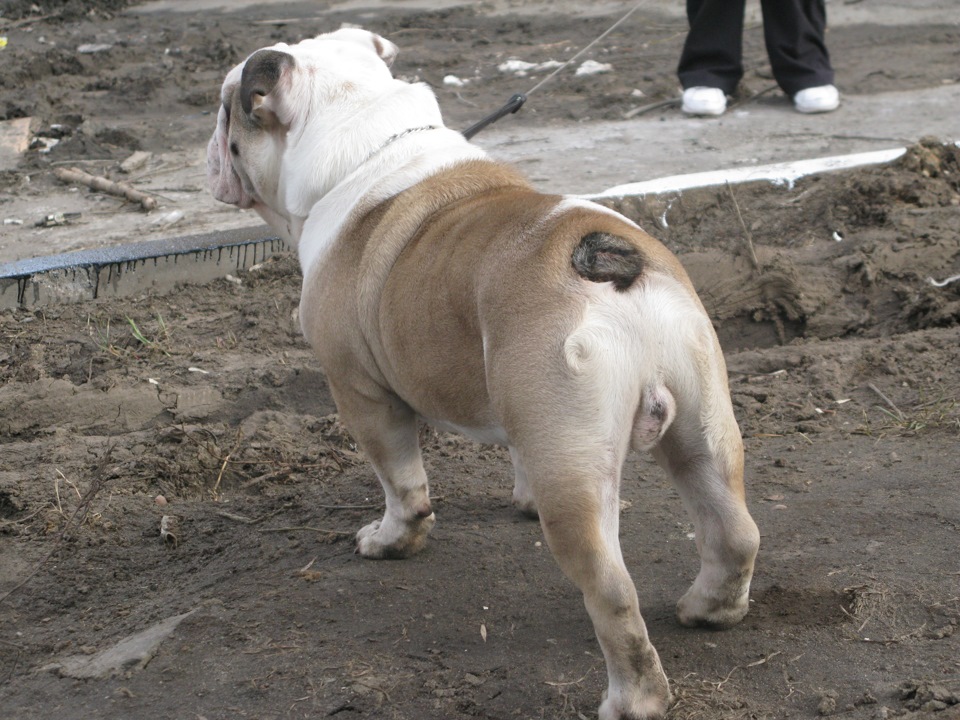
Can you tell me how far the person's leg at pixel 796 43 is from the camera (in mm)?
8125

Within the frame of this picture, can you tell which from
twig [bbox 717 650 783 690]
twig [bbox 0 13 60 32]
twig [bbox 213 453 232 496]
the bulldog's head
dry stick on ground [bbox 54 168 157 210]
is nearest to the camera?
twig [bbox 717 650 783 690]

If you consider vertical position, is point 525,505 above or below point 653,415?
below

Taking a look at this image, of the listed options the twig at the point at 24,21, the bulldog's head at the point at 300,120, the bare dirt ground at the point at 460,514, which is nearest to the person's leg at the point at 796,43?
the bare dirt ground at the point at 460,514

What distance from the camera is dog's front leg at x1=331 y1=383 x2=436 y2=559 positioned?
11.9 feet

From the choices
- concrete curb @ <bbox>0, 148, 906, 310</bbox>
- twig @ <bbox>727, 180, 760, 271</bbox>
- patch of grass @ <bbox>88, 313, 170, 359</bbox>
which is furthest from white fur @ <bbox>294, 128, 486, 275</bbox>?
concrete curb @ <bbox>0, 148, 906, 310</bbox>

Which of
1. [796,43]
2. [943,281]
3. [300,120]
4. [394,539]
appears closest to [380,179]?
[300,120]

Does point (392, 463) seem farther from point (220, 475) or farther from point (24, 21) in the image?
point (24, 21)

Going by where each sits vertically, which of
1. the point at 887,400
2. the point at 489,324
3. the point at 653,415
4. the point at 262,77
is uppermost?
the point at 262,77

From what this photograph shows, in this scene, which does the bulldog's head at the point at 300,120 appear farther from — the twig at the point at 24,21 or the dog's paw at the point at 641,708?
the twig at the point at 24,21

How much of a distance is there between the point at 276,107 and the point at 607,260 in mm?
1571

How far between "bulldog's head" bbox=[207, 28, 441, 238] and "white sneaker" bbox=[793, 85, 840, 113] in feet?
15.9

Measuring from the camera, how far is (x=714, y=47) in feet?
27.3

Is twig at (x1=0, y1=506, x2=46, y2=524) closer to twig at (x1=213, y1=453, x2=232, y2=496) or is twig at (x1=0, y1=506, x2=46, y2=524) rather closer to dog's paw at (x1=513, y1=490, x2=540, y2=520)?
twig at (x1=213, y1=453, x2=232, y2=496)

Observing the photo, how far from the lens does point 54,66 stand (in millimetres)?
10648
